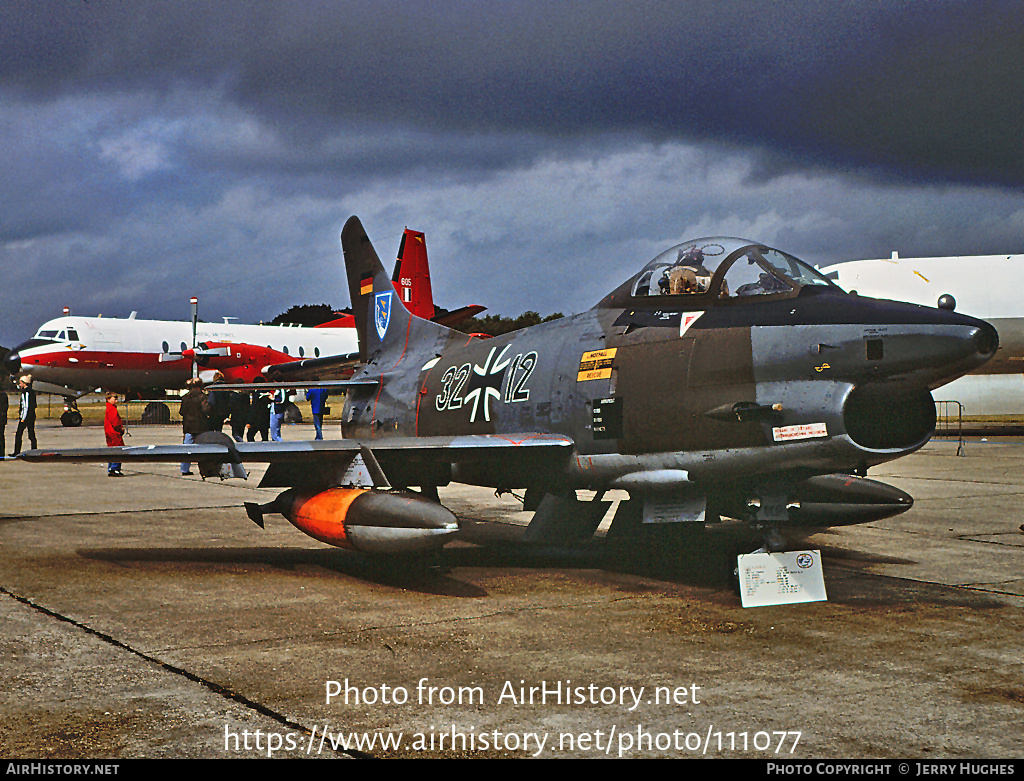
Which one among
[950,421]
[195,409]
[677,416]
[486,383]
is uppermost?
[486,383]

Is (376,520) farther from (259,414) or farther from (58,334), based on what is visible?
(58,334)

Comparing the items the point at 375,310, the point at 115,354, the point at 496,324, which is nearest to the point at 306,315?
the point at 496,324

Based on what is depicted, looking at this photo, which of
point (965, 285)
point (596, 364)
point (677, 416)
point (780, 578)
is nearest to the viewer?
point (780, 578)

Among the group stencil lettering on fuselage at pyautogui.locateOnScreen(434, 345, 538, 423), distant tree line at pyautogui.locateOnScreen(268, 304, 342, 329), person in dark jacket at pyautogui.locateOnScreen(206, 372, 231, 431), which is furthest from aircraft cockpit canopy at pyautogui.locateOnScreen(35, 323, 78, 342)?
distant tree line at pyautogui.locateOnScreen(268, 304, 342, 329)

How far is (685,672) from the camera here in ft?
15.7

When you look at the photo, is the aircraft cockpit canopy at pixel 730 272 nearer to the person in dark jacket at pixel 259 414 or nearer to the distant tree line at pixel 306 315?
the person in dark jacket at pixel 259 414

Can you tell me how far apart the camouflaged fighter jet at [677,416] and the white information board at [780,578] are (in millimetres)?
287

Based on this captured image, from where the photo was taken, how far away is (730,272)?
6.89m

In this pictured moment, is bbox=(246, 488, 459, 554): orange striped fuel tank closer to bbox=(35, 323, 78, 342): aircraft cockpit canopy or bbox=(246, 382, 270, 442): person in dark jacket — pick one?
bbox=(246, 382, 270, 442): person in dark jacket

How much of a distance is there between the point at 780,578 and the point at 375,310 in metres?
7.47

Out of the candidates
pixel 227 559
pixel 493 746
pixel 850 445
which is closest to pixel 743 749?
pixel 493 746

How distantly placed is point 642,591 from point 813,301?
8.32ft
